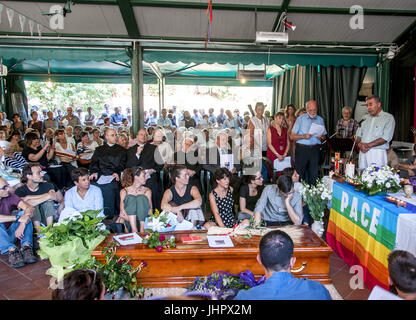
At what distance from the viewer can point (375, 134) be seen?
414cm

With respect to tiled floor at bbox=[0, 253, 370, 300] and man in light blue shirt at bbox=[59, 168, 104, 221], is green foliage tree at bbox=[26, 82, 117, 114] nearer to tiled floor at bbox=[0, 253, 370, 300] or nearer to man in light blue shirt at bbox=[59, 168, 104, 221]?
man in light blue shirt at bbox=[59, 168, 104, 221]

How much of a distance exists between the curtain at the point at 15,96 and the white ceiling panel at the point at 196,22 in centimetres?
772

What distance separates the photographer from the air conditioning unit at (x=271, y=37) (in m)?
5.04

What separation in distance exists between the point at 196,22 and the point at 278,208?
11.6 feet

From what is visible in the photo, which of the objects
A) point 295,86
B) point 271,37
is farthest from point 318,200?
point 295,86

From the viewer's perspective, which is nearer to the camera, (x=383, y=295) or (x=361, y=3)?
(x=383, y=295)

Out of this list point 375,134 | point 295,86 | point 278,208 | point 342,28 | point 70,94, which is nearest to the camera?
point 278,208

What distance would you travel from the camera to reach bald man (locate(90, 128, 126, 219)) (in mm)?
4535

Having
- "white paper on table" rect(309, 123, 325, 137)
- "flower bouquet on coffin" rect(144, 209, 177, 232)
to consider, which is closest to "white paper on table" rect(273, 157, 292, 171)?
"white paper on table" rect(309, 123, 325, 137)

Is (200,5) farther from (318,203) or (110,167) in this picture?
(318,203)

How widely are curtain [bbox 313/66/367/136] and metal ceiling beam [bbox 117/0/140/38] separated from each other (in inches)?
151

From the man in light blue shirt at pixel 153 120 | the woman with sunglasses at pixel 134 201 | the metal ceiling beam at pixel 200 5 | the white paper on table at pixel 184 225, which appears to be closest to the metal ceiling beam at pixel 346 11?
the metal ceiling beam at pixel 200 5

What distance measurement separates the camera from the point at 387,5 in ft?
17.0

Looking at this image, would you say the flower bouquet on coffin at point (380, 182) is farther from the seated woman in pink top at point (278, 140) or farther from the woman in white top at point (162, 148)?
the woman in white top at point (162, 148)
